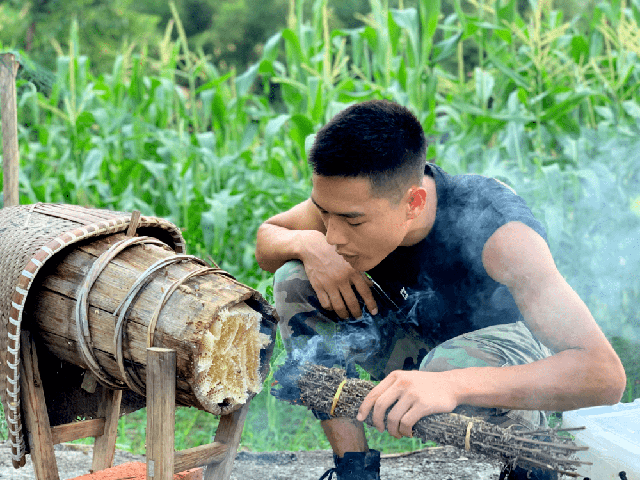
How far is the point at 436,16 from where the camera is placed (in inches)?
153

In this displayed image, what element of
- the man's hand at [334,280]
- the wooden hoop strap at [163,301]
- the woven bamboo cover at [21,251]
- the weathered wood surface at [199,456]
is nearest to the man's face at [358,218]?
the man's hand at [334,280]

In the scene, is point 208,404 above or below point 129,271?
below

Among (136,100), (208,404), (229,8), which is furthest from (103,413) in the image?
(229,8)

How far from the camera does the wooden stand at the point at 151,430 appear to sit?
148cm

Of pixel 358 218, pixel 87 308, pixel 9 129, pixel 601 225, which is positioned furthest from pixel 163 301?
pixel 601 225

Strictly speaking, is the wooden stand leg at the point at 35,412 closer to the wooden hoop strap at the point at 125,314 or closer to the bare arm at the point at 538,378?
the wooden hoop strap at the point at 125,314

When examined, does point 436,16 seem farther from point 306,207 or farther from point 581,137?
point 306,207

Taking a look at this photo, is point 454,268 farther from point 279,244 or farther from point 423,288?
point 279,244

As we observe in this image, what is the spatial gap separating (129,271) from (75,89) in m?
3.16

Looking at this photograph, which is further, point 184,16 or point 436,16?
point 184,16

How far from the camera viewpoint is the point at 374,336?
2203 millimetres

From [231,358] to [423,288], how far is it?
2.53 ft

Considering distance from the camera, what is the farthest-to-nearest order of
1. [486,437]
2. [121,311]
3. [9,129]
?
[9,129] < [121,311] < [486,437]

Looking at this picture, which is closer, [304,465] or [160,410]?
[160,410]
